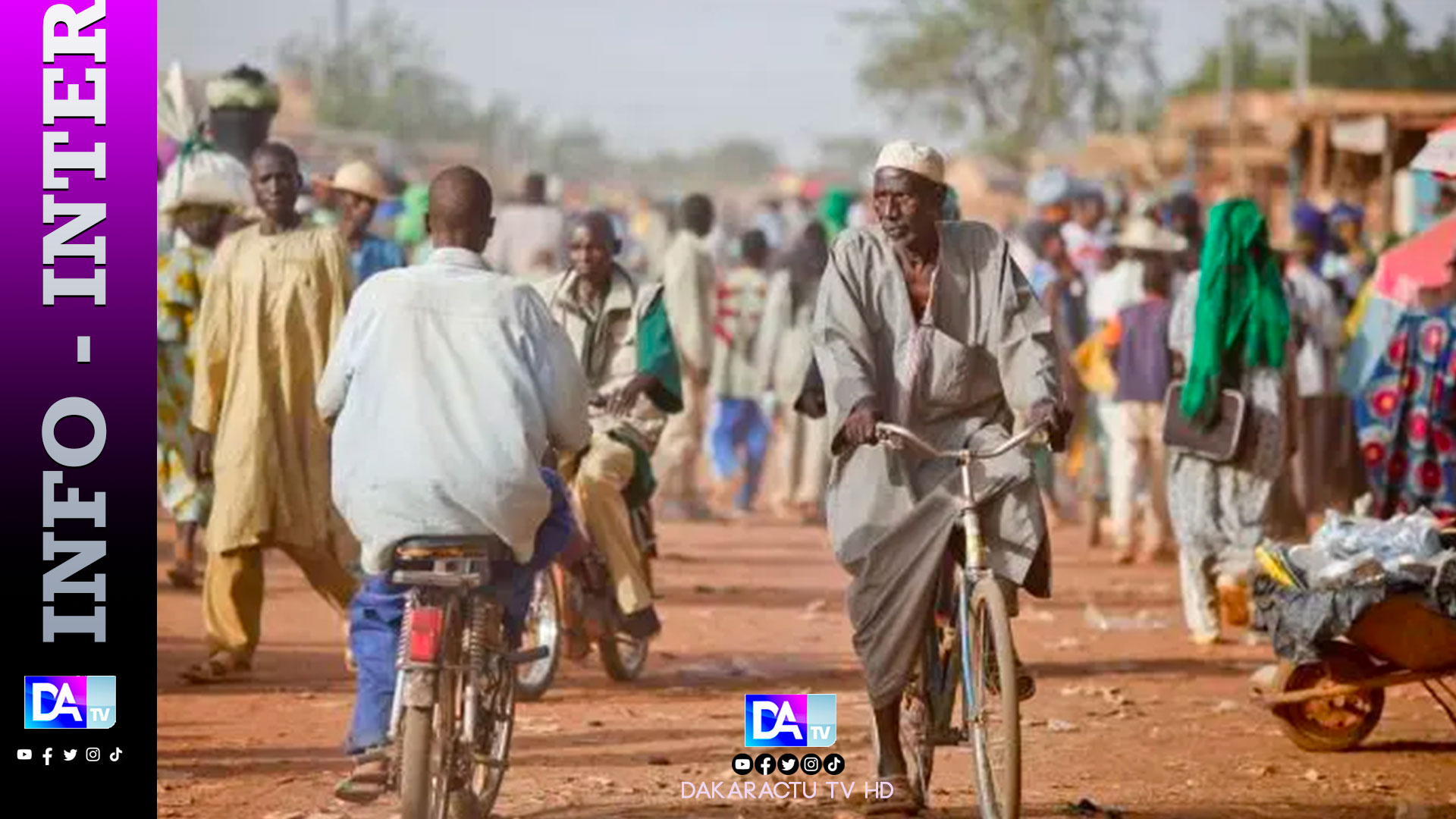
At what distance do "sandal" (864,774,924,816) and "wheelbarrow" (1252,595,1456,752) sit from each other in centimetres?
180

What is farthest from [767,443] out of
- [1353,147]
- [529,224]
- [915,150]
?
[915,150]

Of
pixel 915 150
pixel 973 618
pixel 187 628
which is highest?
pixel 915 150

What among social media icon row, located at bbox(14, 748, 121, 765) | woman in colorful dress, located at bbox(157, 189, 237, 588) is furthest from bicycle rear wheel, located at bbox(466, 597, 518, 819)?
woman in colorful dress, located at bbox(157, 189, 237, 588)

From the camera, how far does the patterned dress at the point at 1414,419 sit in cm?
1248

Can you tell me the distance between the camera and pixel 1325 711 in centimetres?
954

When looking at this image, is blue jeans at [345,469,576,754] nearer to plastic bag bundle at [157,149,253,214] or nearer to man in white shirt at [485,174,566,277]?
plastic bag bundle at [157,149,253,214]

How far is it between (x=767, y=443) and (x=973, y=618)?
12.3 m

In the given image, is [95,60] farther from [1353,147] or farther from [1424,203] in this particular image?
[1424,203]

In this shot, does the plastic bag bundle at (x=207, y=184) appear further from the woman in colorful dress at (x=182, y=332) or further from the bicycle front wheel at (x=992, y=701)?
the bicycle front wheel at (x=992, y=701)

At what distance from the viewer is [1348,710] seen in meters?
9.54

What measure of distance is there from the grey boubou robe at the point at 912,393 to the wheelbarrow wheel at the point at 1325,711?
71.9 inches

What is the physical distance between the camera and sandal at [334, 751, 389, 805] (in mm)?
→ 7355

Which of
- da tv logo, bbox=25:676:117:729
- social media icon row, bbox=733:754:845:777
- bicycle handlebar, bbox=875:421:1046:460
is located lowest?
social media icon row, bbox=733:754:845:777

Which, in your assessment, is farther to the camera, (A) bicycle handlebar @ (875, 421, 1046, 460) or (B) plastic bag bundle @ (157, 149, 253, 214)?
(B) plastic bag bundle @ (157, 149, 253, 214)
